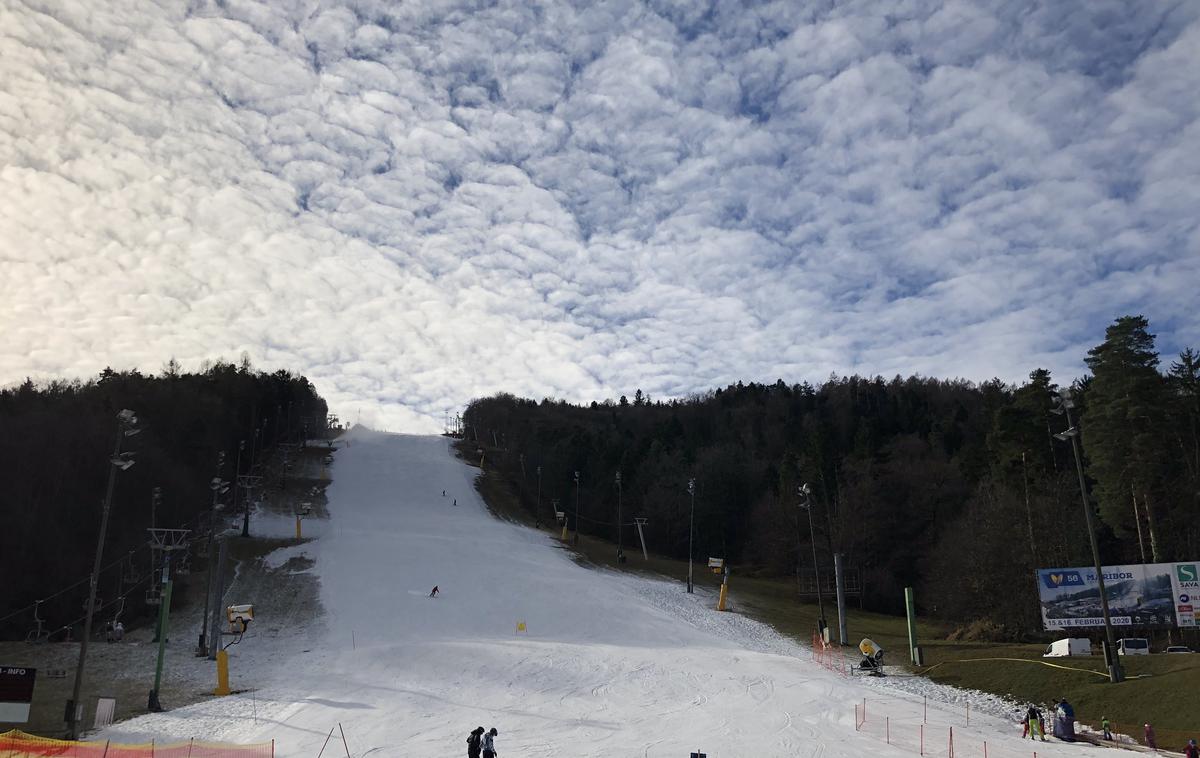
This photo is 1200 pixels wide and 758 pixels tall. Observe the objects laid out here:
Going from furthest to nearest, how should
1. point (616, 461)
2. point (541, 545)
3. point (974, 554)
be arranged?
point (616, 461), point (541, 545), point (974, 554)

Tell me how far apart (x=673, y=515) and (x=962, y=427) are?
35.6m

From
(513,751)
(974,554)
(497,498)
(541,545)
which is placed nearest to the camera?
(513,751)

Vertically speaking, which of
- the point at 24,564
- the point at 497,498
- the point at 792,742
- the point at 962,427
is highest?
the point at 962,427

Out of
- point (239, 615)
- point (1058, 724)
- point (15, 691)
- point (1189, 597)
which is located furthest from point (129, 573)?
point (1189, 597)

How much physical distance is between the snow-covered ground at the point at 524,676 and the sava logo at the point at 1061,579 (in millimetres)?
8312

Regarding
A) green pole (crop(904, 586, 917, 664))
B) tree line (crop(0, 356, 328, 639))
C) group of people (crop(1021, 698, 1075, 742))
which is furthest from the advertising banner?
tree line (crop(0, 356, 328, 639))

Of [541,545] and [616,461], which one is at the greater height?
[616,461]

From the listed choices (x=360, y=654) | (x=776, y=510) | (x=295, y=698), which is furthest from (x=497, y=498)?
(x=295, y=698)

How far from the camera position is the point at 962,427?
92.2 meters

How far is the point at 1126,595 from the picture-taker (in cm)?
3369

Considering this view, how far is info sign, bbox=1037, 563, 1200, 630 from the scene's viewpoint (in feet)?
108

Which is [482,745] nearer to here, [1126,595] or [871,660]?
[871,660]

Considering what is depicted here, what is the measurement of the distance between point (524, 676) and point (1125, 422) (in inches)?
1303

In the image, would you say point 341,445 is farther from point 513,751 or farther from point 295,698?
point 513,751
